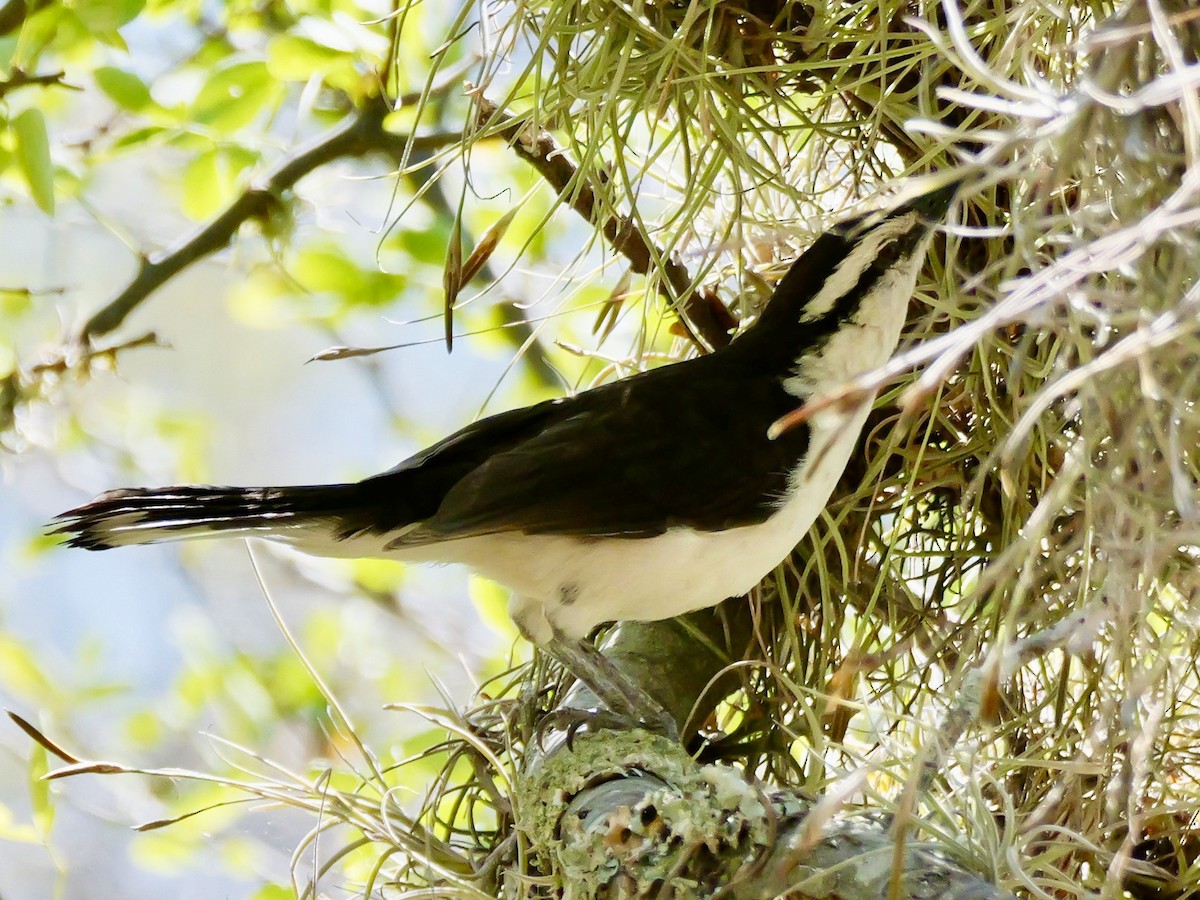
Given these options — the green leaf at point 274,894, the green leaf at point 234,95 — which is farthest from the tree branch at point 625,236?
the green leaf at point 274,894

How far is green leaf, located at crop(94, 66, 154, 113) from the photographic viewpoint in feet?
5.39

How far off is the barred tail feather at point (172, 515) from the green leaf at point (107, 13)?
57 cm

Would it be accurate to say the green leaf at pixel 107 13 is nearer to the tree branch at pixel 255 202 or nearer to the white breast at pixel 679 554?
the tree branch at pixel 255 202

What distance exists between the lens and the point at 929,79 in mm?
1134

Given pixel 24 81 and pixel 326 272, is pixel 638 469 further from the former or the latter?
pixel 24 81

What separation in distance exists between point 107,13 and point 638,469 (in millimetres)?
826

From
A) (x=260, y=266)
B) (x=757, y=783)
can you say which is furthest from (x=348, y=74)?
(x=757, y=783)

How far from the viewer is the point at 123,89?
1.64 meters

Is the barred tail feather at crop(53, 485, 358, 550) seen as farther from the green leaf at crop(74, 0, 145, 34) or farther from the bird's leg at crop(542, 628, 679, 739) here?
the green leaf at crop(74, 0, 145, 34)

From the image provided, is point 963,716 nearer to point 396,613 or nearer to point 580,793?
point 580,793

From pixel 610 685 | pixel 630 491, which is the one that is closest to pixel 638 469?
pixel 630 491

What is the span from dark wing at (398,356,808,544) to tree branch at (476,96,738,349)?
0.10 m

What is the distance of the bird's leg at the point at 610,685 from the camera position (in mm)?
1254

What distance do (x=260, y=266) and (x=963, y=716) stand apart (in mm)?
1391
